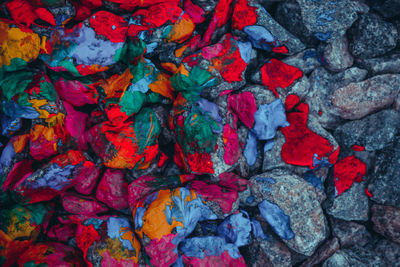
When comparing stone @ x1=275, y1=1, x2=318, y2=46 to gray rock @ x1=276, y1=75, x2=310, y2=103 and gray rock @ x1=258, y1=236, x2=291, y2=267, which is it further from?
gray rock @ x1=258, y1=236, x2=291, y2=267

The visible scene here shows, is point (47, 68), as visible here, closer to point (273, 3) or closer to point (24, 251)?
point (24, 251)

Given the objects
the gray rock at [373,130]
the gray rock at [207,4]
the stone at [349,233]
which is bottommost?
the stone at [349,233]

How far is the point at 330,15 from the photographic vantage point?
5.32 ft

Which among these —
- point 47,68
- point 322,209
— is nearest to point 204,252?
point 322,209

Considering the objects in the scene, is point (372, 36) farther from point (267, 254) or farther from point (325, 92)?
point (267, 254)

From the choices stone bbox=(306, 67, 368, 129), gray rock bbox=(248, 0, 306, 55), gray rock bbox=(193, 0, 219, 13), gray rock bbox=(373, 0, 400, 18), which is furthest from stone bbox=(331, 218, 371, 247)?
gray rock bbox=(193, 0, 219, 13)

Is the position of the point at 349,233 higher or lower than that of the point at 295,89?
lower

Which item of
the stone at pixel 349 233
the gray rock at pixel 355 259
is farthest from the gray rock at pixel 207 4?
the gray rock at pixel 355 259

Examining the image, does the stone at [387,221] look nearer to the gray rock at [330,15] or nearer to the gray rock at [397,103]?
the gray rock at [397,103]

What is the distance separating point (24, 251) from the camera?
1.63m

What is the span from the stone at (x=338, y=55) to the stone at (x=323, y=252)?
39.4 inches

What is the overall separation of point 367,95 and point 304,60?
402 millimetres

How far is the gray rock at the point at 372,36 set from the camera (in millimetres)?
1642

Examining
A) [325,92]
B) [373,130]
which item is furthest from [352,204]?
[325,92]
